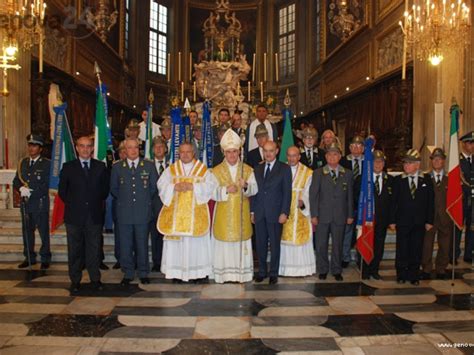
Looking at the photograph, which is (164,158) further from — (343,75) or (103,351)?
(343,75)

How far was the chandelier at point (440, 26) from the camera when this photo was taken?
795cm

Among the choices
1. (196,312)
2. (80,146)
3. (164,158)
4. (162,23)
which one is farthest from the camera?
(162,23)

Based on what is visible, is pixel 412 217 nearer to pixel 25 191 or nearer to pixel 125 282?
pixel 125 282

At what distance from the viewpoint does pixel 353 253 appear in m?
6.80

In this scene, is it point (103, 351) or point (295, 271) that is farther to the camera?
point (295, 271)

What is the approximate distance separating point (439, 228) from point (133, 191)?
4.14 metres

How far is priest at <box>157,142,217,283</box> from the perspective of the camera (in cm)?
558

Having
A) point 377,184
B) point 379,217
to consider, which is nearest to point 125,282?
point 379,217

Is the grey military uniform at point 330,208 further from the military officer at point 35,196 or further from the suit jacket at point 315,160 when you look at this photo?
the military officer at point 35,196

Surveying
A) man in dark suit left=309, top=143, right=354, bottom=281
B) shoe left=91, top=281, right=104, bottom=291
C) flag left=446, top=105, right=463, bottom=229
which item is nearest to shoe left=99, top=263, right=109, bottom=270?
shoe left=91, top=281, right=104, bottom=291

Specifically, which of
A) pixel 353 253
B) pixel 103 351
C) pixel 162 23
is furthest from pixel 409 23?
pixel 162 23

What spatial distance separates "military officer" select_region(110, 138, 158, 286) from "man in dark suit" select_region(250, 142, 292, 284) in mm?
1390

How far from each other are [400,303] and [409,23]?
20.2 feet

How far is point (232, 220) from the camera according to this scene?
567 centimetres
